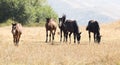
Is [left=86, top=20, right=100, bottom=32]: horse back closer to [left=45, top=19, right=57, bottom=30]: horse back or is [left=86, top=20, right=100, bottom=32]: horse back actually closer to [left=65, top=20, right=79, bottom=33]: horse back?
[left=65, top=20, right=79, bottom=33]: horse back

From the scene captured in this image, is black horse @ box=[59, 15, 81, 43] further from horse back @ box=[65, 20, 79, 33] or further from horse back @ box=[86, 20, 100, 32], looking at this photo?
horse back @ box=[86, 20, 100, 32]

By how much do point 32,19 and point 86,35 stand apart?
125 feet

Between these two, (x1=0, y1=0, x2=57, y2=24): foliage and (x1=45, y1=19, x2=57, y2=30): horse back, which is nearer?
(x1=45, y1=19, x2=57, y2=30): horse back

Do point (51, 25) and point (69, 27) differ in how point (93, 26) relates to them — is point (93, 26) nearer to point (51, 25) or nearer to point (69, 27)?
point (69, 27)

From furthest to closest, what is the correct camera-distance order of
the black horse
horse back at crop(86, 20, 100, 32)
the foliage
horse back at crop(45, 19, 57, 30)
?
the foliage < horse back at crop(86, 20, 100, 32) < horse back at crop(45, 19, 57, 30) < the black horse

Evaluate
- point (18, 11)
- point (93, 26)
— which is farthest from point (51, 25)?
point (18, 11)

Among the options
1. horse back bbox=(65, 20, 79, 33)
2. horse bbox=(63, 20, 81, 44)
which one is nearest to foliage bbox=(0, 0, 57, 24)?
horse bbox=(63, 20, 81, 44)

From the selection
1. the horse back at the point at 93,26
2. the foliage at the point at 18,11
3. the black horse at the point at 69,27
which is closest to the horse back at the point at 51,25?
the black horse at the point at 69,27

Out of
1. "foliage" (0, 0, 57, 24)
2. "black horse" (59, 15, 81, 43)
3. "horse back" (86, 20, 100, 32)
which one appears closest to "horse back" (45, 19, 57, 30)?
"black horse" (59, 15, 81, 43)

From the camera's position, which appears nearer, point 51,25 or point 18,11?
point 51,25

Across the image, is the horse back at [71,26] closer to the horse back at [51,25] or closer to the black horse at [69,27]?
the black horse at [69,27]

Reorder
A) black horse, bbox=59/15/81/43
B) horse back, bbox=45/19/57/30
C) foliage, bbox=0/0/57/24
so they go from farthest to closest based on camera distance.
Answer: foliage, bbox=0/0/57/24 → horse back, bbox=45/19/57/30 → black horse, bbox=59/15/81/43

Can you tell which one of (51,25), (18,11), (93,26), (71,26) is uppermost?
(18,11)

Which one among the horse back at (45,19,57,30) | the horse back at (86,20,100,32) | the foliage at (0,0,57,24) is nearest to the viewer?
the horse back at (45,19,57,30)
